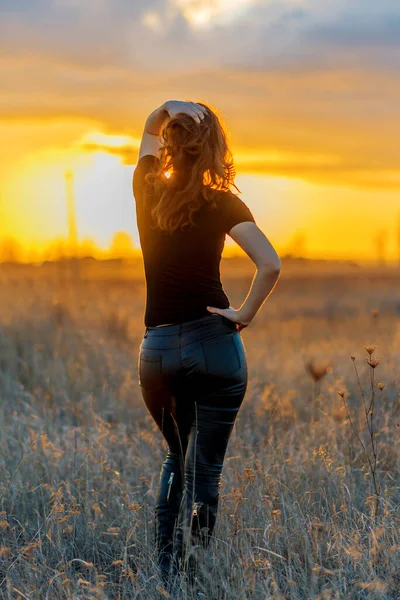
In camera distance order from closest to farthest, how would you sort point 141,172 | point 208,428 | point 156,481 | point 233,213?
point 233,213 → point 208,428 → point 141,172 → point 156,481

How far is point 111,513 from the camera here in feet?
14.0

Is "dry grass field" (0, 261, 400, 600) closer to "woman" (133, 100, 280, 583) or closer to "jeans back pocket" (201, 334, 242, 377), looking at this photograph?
"woman" (133, 100, 280, 583)

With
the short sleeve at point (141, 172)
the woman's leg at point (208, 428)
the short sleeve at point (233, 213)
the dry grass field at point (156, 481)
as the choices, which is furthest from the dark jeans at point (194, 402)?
the short sleeve at point (141, 172)

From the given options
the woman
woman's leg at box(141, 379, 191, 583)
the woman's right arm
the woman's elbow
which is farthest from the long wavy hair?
woman's leg at box(141, 379, 191, 583)

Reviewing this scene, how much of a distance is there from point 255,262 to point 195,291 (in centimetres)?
27

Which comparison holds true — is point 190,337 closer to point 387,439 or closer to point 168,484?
point 168,484

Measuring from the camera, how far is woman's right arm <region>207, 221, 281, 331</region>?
307cm

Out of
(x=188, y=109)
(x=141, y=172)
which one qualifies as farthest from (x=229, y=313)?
(x=188, y=109)

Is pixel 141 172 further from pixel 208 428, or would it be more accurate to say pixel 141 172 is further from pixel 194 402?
pixel 208 428

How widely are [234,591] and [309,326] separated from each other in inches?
700

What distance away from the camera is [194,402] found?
127 inches

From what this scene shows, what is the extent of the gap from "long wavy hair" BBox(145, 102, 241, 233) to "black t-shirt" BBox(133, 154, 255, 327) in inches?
1.6

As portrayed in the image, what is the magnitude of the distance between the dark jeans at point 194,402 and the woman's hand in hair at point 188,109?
0.81m

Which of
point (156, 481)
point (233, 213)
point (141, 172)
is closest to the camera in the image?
point (233, 213)
